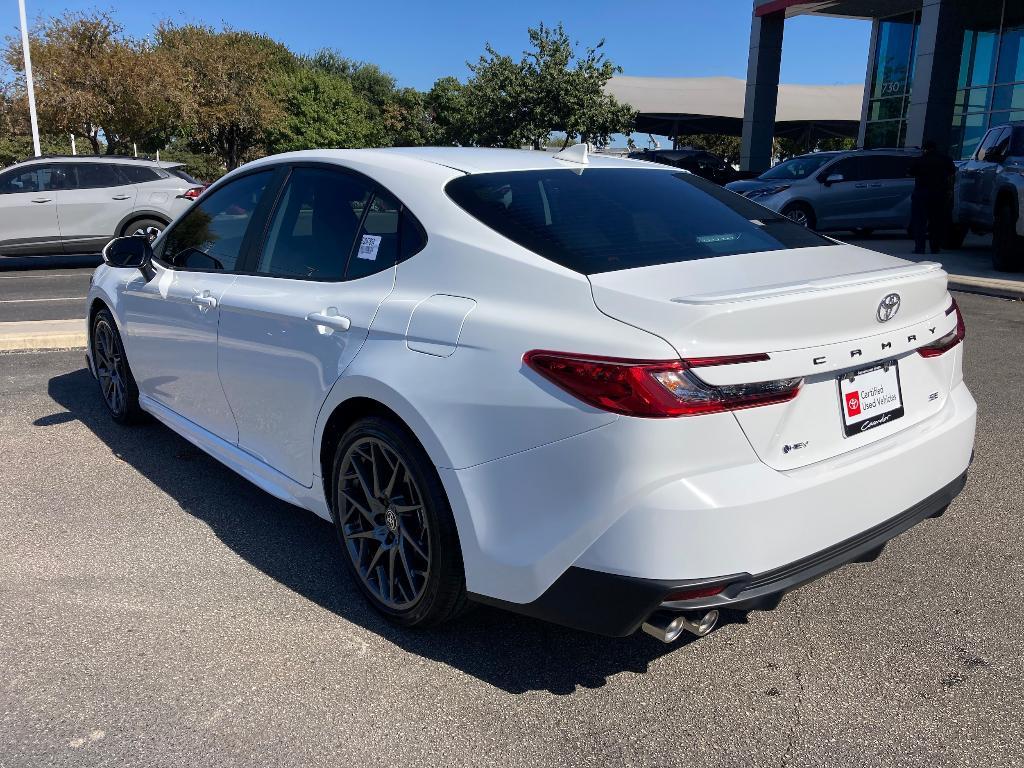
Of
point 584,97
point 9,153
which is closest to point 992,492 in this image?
point 584,97

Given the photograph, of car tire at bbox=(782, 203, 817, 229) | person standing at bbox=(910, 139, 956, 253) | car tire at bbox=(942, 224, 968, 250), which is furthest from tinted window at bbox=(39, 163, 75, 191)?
car tire at bbox=(942, 224, 968, 250)

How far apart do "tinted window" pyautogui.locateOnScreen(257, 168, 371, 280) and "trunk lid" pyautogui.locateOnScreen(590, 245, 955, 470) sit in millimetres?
1215

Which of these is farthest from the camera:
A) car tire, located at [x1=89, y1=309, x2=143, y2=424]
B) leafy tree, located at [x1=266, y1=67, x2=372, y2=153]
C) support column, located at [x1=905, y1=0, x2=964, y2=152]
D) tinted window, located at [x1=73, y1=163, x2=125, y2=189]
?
leafy tree, located at [x1=266, y1=67, x2=372, y2=153]

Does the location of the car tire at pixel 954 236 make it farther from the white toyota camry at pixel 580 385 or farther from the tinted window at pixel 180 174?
the white toyota camry at pixel 580 385

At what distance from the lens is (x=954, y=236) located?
14500 millimetres

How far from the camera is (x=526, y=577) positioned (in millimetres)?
2488

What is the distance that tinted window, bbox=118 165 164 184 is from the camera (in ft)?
44.7

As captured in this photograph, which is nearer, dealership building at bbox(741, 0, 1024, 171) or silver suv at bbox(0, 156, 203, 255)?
silver suv at bbox(0, 156, 203, 255)

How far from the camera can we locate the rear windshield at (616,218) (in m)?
2.76

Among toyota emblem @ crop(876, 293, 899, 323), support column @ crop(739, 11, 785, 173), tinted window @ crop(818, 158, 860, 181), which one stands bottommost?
toyota emblem @ crop(876, 293, 899, 323)

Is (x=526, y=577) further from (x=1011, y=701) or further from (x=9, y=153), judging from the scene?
(x=9, y=153)

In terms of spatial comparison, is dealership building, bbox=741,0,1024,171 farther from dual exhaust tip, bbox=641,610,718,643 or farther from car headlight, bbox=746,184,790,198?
dual exhaust tip, bbox=641,610,718,643

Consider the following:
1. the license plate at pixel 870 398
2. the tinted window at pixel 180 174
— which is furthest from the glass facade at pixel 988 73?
the license plate at pixel 870 398

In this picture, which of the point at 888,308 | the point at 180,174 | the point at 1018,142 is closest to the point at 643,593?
the point at 888,308
